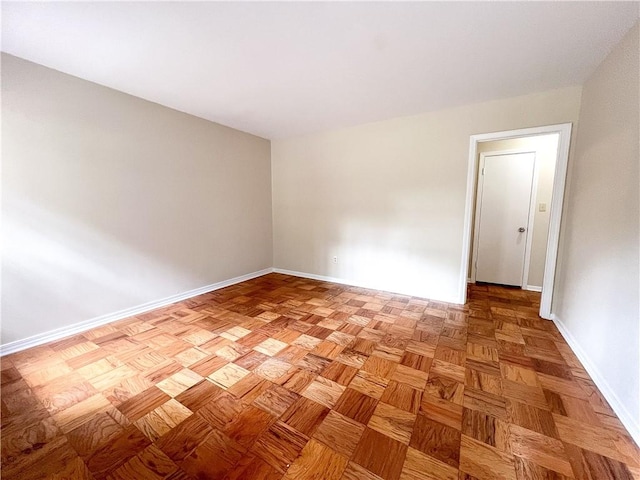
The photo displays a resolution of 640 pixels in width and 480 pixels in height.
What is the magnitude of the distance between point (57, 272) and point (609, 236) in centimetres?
437

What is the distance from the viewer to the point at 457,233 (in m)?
3.00

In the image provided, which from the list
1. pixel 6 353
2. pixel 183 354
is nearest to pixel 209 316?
pixel 183 354

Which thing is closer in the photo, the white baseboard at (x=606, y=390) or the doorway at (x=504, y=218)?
the white baseboard at (x=606, y=390)

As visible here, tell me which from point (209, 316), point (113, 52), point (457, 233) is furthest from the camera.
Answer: point (457, 233)

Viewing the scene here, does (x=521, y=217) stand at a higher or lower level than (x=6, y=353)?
higher

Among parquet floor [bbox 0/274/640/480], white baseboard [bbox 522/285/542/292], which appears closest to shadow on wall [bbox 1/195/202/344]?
parquet floor [bbox 0/274/640/480]

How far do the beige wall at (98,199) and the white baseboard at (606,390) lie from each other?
3.90m

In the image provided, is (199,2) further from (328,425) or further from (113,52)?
(328,425)

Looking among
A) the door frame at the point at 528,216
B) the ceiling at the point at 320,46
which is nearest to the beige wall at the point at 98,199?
the ceiling at the point at 320,46

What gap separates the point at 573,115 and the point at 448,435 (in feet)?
10.1

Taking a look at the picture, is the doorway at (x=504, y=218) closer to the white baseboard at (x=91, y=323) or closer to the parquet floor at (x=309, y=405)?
the parquet floor at (x=309, y=405)

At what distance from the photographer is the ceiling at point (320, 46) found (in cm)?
147

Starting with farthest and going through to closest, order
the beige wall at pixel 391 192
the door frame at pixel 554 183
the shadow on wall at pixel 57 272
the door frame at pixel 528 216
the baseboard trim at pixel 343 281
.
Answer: the door frame at pixel 528 216 < the baseboard trim at pixel 343 281 < the beige wall at pixel 391 192 < the door frame at pixel 554 183 < the shadow on wall at pixel 57 272

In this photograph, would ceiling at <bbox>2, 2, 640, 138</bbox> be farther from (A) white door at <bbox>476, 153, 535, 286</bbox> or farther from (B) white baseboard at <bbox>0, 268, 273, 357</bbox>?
(B) white baseboard at <bbox>0, 268, 273, 357</bbox>
